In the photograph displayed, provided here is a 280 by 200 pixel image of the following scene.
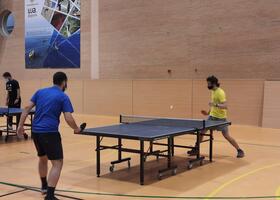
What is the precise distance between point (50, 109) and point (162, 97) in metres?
10.9

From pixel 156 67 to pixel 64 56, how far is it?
506 cm

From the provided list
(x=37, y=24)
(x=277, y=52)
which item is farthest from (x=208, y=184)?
(x=37, y=24)

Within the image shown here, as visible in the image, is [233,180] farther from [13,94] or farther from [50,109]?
[13,94]

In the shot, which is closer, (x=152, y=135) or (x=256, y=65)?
(x=152, y=135)

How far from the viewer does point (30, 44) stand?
21.2m

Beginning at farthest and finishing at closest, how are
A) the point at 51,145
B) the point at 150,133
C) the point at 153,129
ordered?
the point at 153,129, the point at 150,133, the point at 51,145

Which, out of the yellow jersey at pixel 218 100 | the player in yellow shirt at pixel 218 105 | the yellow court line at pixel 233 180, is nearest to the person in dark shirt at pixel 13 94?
the player in yellow shirt at pixel 218 105

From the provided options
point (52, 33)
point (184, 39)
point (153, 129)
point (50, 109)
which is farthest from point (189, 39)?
point (50, 109)

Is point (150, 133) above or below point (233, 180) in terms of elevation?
above

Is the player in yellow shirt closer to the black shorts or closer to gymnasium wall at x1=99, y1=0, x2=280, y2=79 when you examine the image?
the black shorts

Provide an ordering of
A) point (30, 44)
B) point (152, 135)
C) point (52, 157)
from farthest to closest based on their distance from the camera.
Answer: point (30, 44) → point (152, 135) → point (52, 157)

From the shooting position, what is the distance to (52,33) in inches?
794

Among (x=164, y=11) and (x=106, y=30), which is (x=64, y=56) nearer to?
(x=106, y=30)

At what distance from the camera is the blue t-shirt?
535 cm
